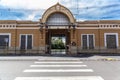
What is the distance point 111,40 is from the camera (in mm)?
32688

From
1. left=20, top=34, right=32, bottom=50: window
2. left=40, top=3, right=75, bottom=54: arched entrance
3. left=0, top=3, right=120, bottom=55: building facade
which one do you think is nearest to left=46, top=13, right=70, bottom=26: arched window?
left=40, top=3, right=75, bottom=54: arched entrance

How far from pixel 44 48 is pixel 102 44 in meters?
9.33

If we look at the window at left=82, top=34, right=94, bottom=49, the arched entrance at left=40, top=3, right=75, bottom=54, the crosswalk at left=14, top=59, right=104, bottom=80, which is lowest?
the crosswalk at left=14, top=59, right=104, bottom=80

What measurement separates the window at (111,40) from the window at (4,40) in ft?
51.8

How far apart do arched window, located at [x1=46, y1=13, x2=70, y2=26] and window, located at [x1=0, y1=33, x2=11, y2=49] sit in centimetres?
688

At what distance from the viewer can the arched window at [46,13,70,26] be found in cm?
3319

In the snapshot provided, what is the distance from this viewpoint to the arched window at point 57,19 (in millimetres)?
33188

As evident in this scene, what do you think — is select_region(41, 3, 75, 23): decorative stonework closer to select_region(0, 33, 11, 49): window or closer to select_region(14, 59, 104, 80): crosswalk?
select_region(0, 33, 11, 49): window

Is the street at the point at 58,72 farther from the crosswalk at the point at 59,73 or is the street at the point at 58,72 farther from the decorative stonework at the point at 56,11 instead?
the decorative stonework at the point at 56,11

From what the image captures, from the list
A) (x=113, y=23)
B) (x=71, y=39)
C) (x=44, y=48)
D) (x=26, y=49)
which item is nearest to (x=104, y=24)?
(x=113, y=23)

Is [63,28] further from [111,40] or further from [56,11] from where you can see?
[111,40]

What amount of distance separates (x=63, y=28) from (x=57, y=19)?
185 centimetres

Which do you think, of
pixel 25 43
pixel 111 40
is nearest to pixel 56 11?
pixel 25 43

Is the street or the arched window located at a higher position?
the arched window
